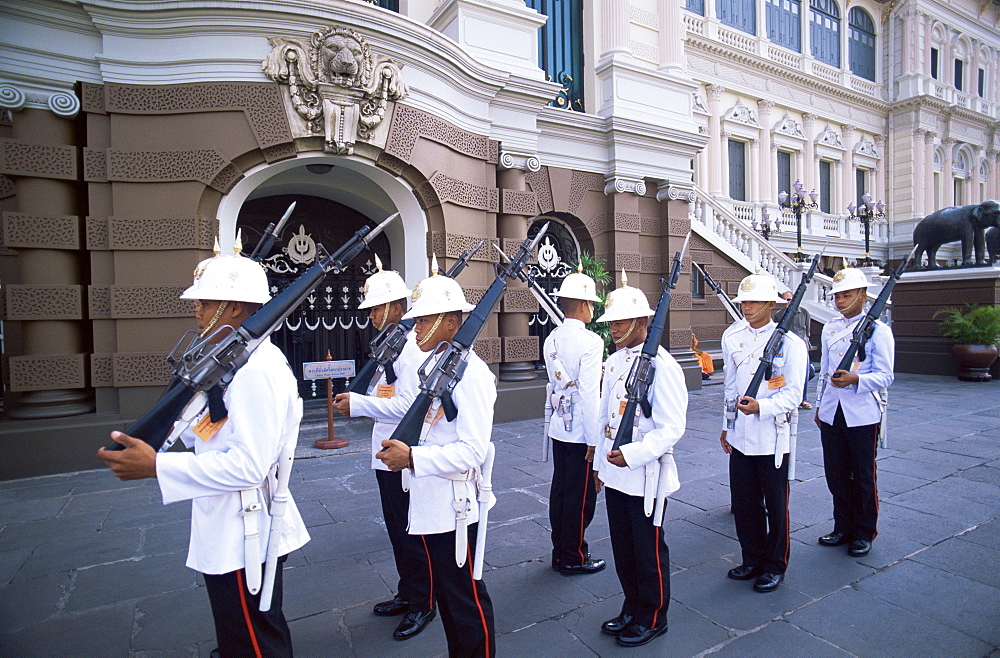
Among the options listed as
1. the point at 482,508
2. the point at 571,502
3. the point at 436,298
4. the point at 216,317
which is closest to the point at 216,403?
the point at 216,317

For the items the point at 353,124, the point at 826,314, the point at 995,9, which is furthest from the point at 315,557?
the point at 995,9

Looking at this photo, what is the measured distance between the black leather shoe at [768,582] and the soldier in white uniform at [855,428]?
88 centimetres

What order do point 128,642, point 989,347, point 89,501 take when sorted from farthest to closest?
point 989,347
point 89,501
point 128,642

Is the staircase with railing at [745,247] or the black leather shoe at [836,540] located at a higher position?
the staircase with railing at [745,247]

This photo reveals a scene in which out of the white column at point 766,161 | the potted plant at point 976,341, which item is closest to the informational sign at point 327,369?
the potted plant at point 976,341

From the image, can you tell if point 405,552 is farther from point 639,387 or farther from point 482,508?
point 639,387

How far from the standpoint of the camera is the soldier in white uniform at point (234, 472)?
2.07 m

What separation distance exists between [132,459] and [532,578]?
265 cm

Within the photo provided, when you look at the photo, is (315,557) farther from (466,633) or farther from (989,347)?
(989,347)

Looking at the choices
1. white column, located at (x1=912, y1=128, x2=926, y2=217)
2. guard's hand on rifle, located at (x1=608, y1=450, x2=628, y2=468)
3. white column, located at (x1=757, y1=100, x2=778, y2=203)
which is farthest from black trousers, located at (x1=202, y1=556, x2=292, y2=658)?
white column, located at (x1=912, y1=128, x2=926, y2=217)

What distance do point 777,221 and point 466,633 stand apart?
20.7 metres

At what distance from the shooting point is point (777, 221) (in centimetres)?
2002

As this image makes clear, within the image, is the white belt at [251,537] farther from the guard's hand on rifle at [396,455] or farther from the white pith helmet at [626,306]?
the white pith helmet at [626,306]

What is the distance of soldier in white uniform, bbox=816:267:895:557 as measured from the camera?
419 cm
